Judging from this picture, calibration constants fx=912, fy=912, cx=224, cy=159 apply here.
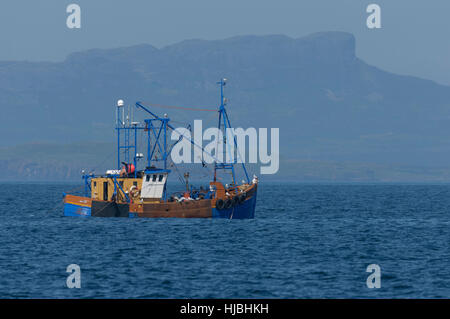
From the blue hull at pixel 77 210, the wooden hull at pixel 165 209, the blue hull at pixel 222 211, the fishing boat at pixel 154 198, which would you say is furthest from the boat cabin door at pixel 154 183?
the blue hull at pixel 77 210

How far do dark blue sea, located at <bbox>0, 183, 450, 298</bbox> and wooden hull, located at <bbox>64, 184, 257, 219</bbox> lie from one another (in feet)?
3.17

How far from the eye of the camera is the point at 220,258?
59.0 m

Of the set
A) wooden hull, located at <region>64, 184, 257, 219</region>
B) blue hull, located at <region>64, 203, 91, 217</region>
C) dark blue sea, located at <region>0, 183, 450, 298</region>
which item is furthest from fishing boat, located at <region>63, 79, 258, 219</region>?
dark blue sea, located at <region>0, 183, 450, 298</region>

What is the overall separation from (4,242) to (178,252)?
15277 millimetres

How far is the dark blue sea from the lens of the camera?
47219mm

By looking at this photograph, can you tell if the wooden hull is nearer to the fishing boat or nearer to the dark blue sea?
the fishing boat

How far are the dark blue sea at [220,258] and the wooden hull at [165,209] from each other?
0.97 metres

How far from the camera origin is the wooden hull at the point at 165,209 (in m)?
81.1

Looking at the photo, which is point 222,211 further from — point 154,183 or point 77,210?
point 77,210

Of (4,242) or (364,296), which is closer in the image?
(364,296)

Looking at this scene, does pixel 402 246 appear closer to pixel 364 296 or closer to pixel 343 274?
pixel 343 274

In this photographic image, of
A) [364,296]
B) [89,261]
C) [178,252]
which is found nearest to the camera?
[364,296]

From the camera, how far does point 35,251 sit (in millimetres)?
62781

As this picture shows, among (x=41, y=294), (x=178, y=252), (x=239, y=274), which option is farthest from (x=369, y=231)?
(x=41, y=294)
